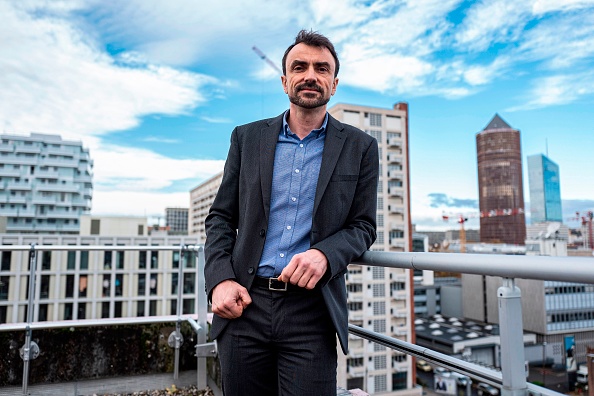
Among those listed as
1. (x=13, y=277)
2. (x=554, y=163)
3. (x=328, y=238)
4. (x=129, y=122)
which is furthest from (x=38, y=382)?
(x=554, y=163)

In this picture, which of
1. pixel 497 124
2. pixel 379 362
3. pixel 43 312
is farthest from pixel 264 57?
pixel 497 124

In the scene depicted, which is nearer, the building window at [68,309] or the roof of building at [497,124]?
the building window at [68,309]

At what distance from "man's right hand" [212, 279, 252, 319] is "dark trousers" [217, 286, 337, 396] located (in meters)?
0.03

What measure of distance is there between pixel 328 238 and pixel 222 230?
0.36 m

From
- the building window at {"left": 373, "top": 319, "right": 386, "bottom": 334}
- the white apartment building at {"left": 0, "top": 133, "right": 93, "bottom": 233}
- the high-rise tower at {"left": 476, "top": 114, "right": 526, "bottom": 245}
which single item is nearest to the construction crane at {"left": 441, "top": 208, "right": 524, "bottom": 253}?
the high-rise tower at {"left": 476, "top": 114, "right": 526, "bottom": 245}

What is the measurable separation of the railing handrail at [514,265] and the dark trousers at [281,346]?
0.34 m

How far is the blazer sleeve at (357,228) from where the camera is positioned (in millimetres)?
1111

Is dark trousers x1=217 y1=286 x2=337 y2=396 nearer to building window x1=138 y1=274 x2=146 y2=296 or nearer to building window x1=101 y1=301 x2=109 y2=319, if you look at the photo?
building window x1=138 y1=274 x2=146 y2=296

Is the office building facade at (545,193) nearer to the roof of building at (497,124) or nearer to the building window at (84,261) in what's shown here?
the roof of building at (497,124)

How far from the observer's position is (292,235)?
1.21 metres

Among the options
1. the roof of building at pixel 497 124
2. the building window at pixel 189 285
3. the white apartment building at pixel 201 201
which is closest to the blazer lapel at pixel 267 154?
the building window at pixel 189 285

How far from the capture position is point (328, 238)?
1150 millimetres

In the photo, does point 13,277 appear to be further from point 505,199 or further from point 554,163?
point 554,163

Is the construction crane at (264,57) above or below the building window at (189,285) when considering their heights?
above
